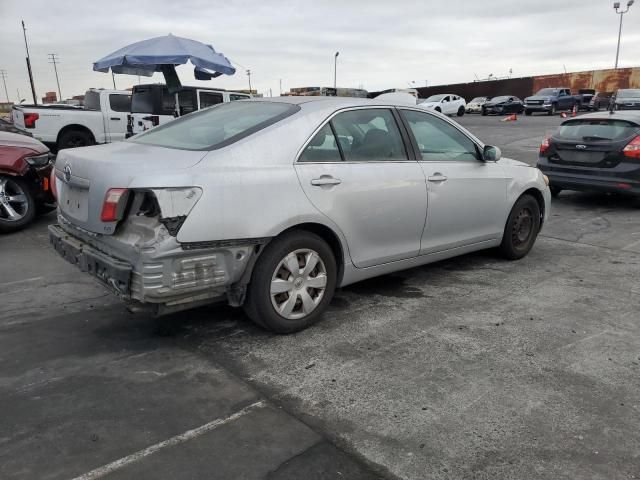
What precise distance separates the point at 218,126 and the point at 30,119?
36.2 feet

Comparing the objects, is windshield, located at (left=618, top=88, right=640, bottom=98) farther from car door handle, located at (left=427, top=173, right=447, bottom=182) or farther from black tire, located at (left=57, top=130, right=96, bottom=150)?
car door handle, located at (left=427, top=173, right=447, bottom=182)

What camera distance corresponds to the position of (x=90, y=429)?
105 inches

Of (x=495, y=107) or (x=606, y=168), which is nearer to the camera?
(x=606, y=168)

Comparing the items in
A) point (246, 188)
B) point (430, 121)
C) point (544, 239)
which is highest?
point (430, 121)

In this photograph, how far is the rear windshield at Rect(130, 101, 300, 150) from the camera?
143 inches

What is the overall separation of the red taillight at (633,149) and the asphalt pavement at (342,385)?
3.56 meters

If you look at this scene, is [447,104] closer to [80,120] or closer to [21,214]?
[80,120]

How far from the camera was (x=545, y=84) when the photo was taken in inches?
1726

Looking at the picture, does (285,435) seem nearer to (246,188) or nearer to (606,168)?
(246,188)

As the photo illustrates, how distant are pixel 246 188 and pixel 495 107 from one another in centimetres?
3632

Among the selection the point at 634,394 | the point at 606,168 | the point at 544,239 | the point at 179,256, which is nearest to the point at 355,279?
the point at 179,256

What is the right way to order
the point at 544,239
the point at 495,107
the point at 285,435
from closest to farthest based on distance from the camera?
the point at 285,435 < the point at 544,239 < the point at 495,107

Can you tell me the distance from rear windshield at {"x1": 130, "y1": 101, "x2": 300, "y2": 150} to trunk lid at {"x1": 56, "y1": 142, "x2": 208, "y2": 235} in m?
0.18

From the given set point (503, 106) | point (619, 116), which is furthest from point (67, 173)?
point (503, 106)
